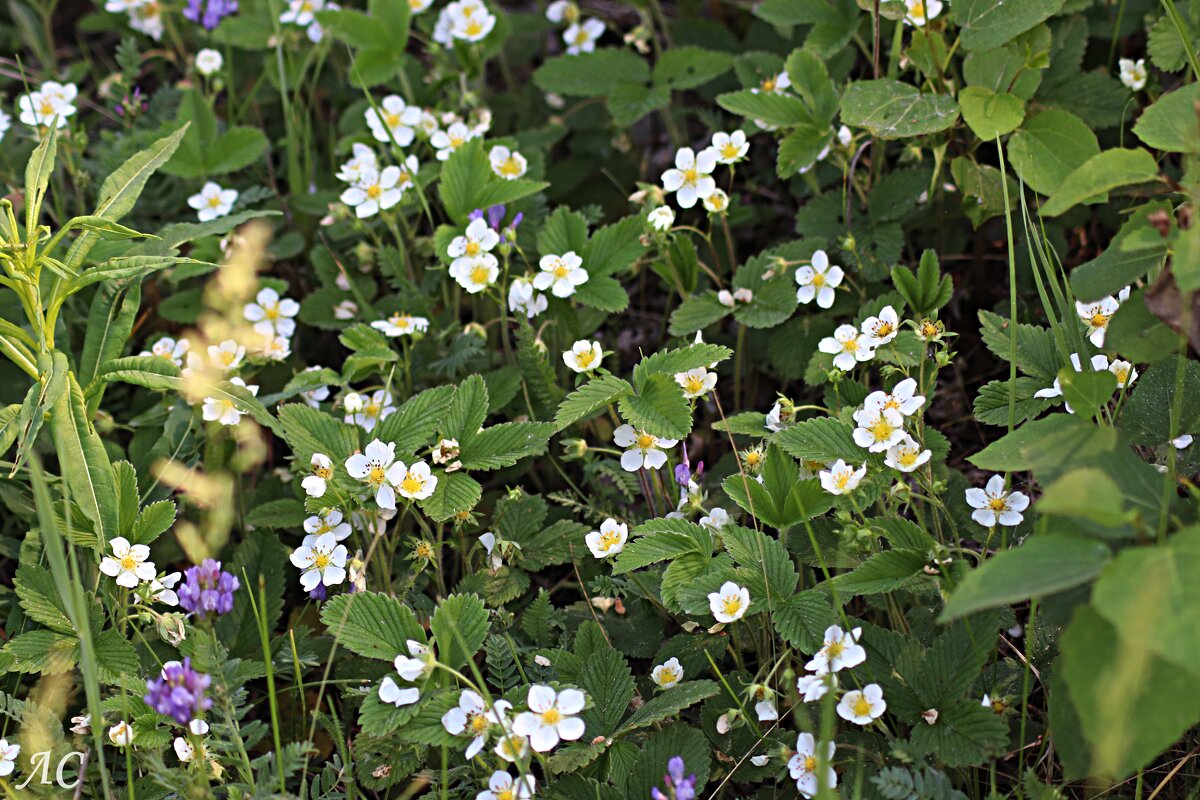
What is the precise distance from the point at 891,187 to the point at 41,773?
2087 millimetres

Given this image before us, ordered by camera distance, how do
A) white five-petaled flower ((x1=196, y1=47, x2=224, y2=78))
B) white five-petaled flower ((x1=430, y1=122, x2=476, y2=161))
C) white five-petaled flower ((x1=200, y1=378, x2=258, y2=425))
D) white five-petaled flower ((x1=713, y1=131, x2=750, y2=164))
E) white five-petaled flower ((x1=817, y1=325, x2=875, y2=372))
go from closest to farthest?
white five-petaled flower ((x1=817, y1=325, x2=875, y2=372)), white five-petaled flower ((x1=200, y1=378, x2=258, y2=425)), white five-petaled flower ((x1=713, y1=131, x2=750, y2=164)), white five-petaled flower ((x1=430, y1=122, x2=476, y2=161)), white five-petaled flower ((x1=196, y1=47, x2=224, y2=78))

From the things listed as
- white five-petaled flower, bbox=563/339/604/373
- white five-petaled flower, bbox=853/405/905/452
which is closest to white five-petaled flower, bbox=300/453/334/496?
white five-petaled flower, bbox=563/339/604/373

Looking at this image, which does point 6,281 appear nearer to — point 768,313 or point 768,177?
point 768,313

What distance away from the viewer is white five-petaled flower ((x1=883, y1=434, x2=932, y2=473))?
6.24ft

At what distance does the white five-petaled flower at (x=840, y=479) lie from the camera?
6.15ft

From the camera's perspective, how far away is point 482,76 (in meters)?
3.12

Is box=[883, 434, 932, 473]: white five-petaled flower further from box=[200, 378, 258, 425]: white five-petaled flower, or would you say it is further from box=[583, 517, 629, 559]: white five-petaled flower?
box=[200, 378, 258, 425]: white five-petaled flower

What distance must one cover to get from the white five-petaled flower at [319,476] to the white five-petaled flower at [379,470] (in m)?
0.04

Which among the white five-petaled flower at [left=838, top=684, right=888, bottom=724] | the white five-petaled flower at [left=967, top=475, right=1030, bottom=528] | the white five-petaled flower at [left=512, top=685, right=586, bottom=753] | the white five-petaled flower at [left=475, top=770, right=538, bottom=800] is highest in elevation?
the white five-petaled flower at [left=967, top=475, right=1030, bottom=528]

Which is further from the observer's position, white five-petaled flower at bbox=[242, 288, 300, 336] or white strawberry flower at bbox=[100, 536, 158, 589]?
white five-petaled flower at bbox=[242, 288, 300, 336]

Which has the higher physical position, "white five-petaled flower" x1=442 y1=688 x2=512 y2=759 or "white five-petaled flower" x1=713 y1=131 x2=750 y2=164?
"white five-petaled flower" x1=713 y1=131 x2=750 y2=164

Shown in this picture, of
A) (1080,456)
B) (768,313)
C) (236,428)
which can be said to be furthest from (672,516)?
(236,428)

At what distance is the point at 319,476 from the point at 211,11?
1805mm

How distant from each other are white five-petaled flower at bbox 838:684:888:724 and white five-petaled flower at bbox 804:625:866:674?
0.14ft
